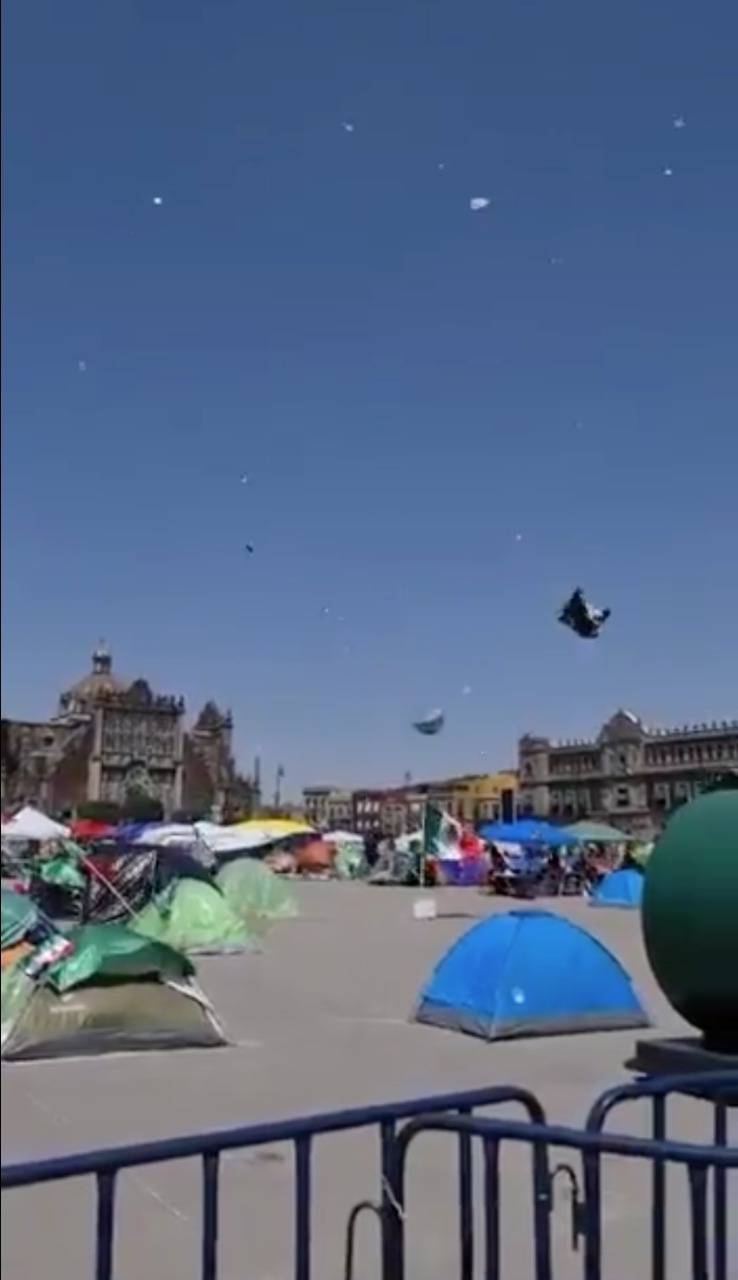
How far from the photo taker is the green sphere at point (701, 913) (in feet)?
13.8

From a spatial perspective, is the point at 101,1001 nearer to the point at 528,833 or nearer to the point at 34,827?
the point at 34,827

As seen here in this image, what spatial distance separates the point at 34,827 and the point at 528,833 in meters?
1.87

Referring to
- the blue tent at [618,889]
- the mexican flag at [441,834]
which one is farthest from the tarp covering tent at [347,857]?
the blue tent at [618,889]

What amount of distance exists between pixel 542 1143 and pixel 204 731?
296cm

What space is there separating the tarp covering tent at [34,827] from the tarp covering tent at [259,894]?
728cm

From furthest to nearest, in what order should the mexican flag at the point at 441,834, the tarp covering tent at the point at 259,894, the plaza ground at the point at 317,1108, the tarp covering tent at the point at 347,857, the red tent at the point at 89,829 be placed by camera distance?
the tarp covering tent at the point at 259,894 < the tarp covering tent at the point at 347,857 < the mexican flag at the point at 441,834 < the red tent at the point at 89,829 < the plaza ground at the point at 317,1108

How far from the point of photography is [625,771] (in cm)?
432

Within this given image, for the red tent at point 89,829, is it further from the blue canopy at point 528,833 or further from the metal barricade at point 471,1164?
the metal barricade at point 471,1164

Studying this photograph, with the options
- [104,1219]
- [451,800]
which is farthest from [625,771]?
[104,1219]

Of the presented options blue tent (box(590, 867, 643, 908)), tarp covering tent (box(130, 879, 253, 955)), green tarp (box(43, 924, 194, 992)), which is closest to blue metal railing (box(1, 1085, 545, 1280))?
green tarp (box(43, 924, 194, 992))

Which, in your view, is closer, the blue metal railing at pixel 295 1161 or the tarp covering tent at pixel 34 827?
the blue metal railing at pixel 295 1161

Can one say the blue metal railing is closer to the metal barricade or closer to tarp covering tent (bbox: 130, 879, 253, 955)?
the metal barricade

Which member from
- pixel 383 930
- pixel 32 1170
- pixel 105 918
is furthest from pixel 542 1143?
pixel 383 930

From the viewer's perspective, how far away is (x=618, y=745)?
4.15m
